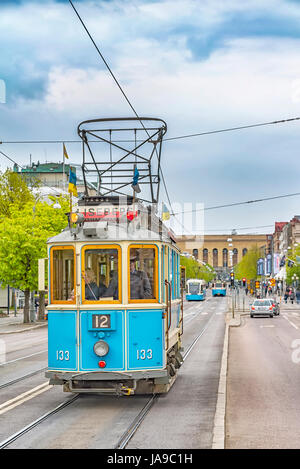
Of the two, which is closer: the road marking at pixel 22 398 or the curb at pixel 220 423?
the curb at pixel 220 423

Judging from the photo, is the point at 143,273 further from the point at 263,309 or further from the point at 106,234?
the point at 263,309

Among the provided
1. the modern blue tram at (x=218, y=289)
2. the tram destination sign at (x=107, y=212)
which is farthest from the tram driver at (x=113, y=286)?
the modern blue tram at (x=218, y=289)

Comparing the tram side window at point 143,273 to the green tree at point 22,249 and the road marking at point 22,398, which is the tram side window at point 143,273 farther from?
the green tree at point 22,249

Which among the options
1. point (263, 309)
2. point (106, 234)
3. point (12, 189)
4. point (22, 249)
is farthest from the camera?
point (12, 189)

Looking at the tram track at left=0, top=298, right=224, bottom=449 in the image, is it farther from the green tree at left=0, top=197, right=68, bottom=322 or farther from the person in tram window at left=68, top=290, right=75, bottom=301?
the green tree at left=0, top=197, right=68, bottom=322

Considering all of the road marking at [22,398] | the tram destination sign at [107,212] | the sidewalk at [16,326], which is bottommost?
the sidewalk at [16,326]

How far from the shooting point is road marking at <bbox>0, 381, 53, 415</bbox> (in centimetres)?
1195

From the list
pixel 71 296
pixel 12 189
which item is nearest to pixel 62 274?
pixel 71 296

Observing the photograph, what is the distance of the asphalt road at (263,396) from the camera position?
9336 mm

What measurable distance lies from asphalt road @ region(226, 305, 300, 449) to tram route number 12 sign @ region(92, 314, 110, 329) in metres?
2.41

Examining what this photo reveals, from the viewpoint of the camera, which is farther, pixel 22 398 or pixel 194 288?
pixel 194 288

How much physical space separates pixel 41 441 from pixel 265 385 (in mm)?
6908

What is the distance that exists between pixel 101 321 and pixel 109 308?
247 millimetres

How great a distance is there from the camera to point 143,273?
11672 mm
